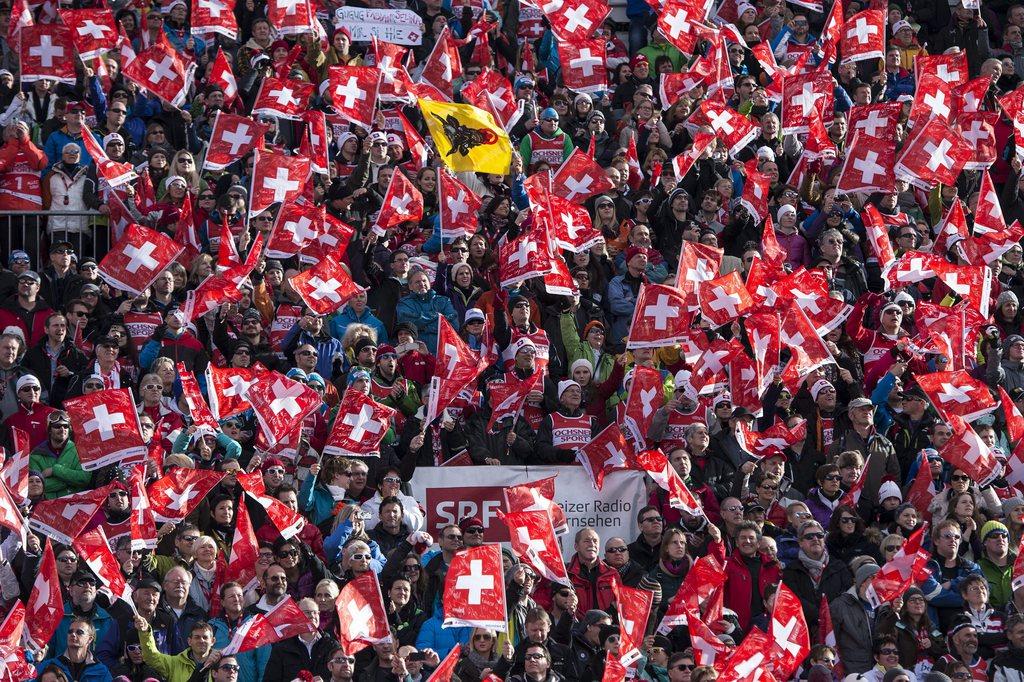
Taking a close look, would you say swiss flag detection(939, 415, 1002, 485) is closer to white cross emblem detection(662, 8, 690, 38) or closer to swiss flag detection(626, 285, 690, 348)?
swiss flag detection(626, 285, 690, 348)

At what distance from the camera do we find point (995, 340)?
19984 mm

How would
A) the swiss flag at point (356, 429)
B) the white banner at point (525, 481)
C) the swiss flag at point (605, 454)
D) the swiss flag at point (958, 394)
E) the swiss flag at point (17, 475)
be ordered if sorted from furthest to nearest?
the swiss flag at point (958, 394) < the swiss flag at point (605, 454) < the white banner at point (525, 481) < the swiss flag at point (356, 429) < the swiss flag at point (17, 475)

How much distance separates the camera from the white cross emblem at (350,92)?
21.5 m

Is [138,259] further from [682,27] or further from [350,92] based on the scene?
[682,27]

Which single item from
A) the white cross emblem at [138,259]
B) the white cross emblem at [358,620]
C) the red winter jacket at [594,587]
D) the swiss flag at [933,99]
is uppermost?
the swiss flag at [933,99]

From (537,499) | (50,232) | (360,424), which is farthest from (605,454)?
(50,232)

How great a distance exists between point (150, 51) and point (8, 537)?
6481mm

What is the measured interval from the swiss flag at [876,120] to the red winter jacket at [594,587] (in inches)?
264

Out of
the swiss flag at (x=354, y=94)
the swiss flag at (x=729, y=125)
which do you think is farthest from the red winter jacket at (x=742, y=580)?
the swiss flag at (x=354, y=94)

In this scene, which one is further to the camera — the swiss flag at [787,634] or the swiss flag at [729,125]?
the swiss flag at [729,125]

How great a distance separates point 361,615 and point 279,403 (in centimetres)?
239

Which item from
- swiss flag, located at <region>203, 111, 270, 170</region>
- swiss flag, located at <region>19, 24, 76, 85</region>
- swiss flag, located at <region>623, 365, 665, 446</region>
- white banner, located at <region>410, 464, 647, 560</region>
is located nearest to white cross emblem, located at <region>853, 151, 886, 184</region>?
swiss flag, located at <region>623, 365, 665, 446</region>

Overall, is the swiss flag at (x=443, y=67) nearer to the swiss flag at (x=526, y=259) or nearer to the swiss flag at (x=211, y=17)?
the swiss flag at (x=211, y=17)

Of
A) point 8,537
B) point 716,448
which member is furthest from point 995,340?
point 8,537
